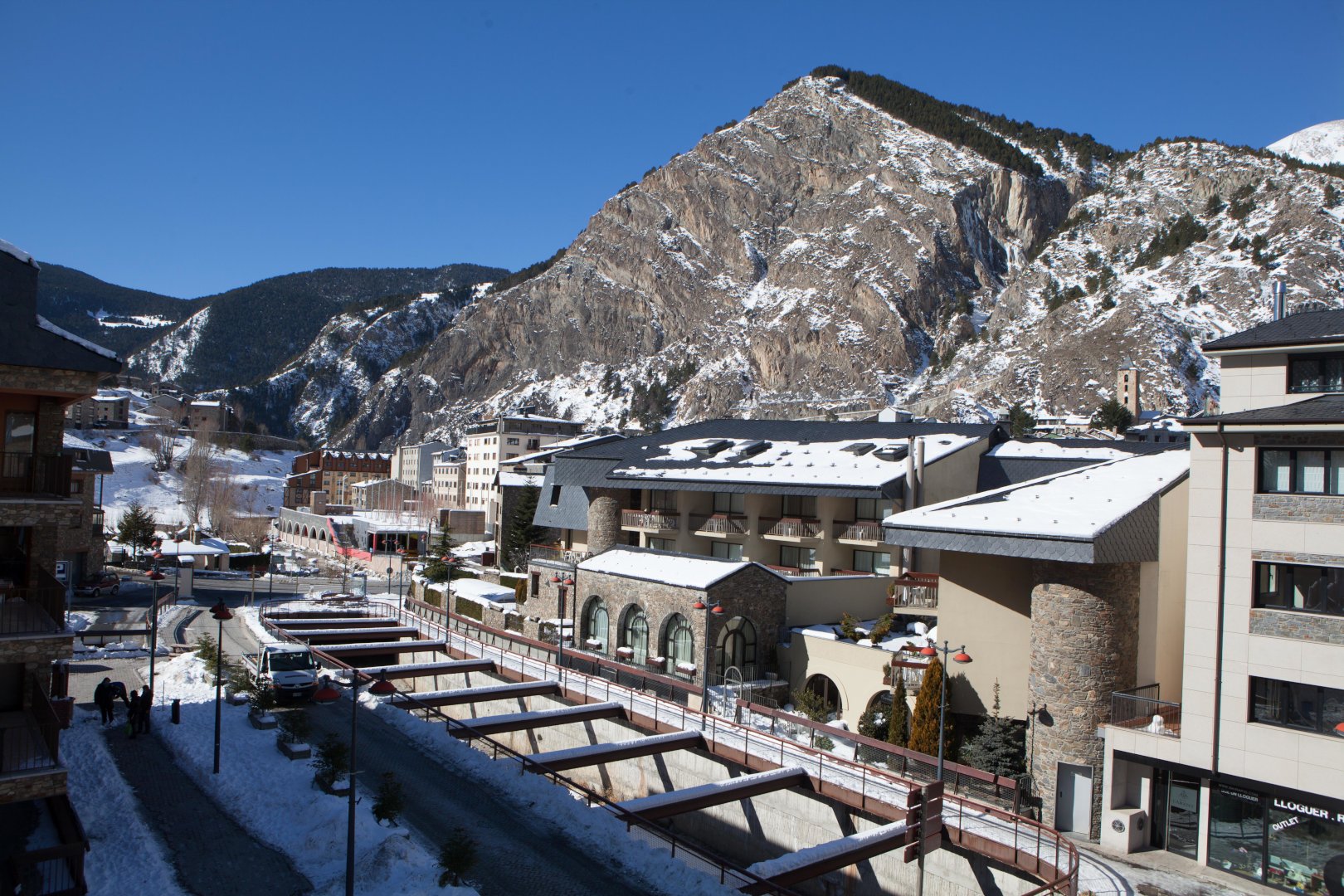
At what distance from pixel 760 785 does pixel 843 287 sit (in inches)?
6422

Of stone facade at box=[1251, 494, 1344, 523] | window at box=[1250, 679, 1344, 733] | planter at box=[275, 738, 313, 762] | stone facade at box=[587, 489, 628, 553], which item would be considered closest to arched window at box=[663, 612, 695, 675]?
planter at box=[275, 738, 313, 762]

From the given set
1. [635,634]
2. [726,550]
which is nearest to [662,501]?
[726,550]

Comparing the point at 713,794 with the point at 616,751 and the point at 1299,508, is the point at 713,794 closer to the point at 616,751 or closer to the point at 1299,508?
the point at 616,751

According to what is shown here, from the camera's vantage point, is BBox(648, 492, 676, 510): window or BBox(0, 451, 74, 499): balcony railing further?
BBox(648, 492, 676, 510): window

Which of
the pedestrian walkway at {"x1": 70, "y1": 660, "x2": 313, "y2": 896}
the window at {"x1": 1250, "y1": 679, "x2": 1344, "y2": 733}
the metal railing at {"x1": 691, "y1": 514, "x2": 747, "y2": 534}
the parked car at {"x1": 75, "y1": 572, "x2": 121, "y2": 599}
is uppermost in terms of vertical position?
the metal railing at {"x1": 691, "y1": 514, "x2": 747, "y2": 534}

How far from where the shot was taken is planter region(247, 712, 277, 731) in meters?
25.5

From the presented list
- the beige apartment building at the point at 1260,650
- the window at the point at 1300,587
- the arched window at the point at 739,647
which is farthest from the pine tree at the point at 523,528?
the window at the point at 1300,587

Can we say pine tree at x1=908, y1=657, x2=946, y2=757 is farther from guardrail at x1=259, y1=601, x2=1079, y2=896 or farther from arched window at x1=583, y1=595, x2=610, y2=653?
arched window at x1=583, y1=595, x2=610, y2=653

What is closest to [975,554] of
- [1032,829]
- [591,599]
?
[1032,829]

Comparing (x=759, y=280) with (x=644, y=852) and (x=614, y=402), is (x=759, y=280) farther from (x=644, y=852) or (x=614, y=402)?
(x=644, y=852)

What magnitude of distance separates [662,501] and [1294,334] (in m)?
29.1

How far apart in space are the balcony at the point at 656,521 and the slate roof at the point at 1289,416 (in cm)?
2590

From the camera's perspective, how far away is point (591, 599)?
36188 mm

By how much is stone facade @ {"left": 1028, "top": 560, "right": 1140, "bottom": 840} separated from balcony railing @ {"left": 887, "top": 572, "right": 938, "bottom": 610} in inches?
245
